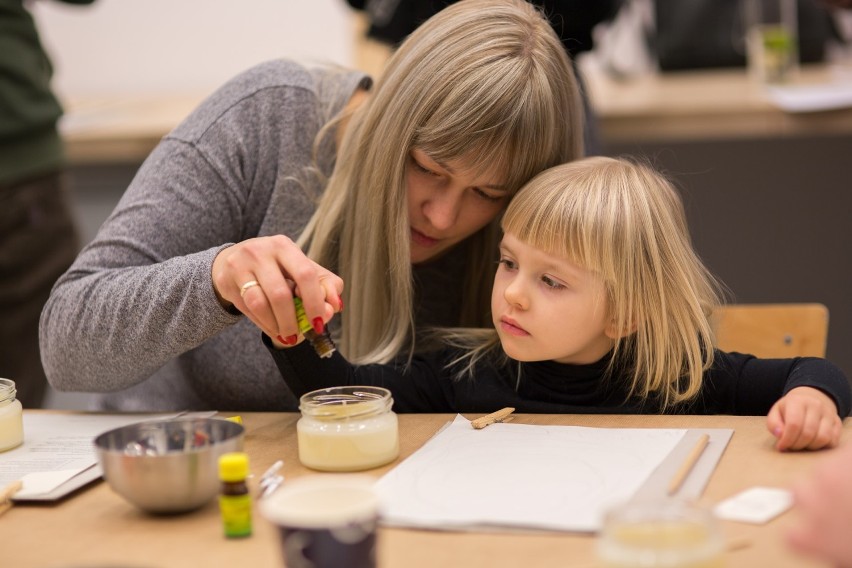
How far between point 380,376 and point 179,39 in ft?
9.87

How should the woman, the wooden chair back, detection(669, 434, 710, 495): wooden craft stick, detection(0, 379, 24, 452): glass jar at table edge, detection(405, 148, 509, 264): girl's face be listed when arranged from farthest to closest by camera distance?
1. the wooden chair back
2. detection(405, 148, 509, 264): girl's face
3. the woman
4. detection(0, 379, 24, 452): glass jar at table edge
5. detection(669, 434, 710, 495): wooden craft stick

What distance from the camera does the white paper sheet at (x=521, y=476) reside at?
1011 mm

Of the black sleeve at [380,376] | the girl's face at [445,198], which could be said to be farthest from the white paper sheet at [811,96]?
the black sleeve at [380,376]

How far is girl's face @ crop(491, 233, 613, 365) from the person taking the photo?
4.64 ft

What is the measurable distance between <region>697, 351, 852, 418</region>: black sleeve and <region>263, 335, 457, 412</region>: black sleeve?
1.18 ft

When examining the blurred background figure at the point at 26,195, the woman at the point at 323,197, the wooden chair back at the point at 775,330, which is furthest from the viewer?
the blurred background figure at the point at 26,195

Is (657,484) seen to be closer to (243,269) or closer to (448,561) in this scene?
(448,561)

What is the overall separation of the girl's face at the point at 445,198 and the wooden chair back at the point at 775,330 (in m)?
0.41

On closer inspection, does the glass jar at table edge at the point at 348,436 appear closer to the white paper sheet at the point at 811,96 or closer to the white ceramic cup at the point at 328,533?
the white ceramic cup at the point at 328,533

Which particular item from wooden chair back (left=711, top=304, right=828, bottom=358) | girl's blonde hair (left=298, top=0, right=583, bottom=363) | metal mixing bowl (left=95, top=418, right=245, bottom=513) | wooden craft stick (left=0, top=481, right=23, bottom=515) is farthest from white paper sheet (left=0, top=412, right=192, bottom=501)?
wooden chair back (left=711, top=304, right=828, bottom=358)

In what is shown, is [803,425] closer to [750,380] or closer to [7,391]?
[750,380]

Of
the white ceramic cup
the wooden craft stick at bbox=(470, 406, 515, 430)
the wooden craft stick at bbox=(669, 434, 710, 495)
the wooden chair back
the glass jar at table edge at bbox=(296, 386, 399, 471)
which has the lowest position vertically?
the wooden chair back

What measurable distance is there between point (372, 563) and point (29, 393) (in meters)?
1.59

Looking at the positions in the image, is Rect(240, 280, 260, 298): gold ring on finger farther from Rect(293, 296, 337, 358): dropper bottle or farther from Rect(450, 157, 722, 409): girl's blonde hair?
Rect(450, 157, 722, 409): girl's blonde hair
